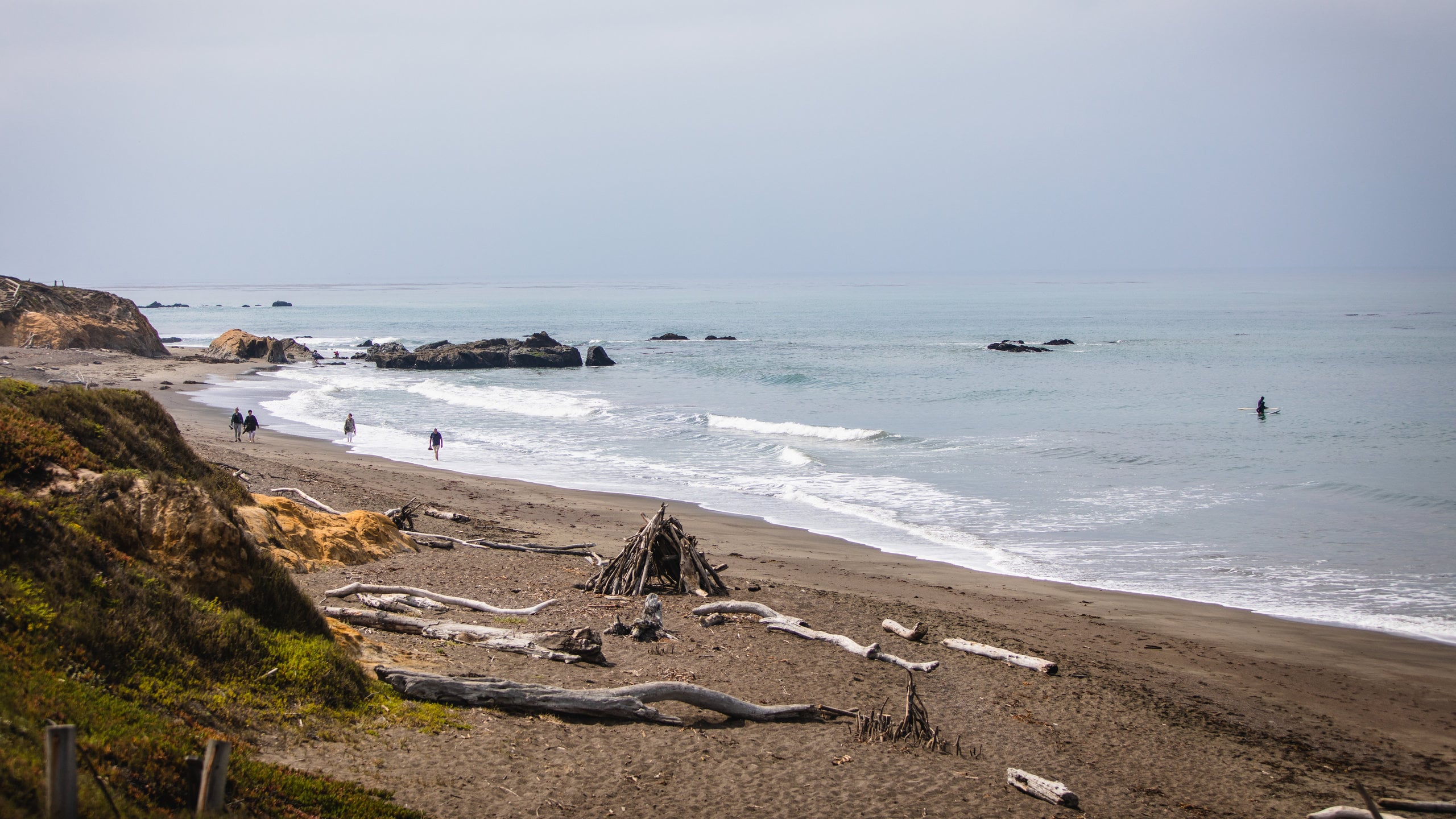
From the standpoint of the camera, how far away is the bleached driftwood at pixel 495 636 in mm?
9312

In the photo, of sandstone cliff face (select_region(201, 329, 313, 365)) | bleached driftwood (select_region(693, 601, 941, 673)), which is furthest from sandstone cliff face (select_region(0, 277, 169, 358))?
bleached driftwood (select_region(693, 601, 941, 673))

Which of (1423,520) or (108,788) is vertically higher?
(108,788)

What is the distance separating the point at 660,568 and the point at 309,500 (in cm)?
641

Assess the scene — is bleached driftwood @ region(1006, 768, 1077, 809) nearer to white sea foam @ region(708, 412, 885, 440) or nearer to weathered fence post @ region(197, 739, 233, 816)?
weathered fence post @ region(197, 739, 233, 816)

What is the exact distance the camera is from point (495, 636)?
9.62 m

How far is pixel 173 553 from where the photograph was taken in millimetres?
7391

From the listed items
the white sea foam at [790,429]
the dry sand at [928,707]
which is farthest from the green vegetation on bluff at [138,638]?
the white sea foam at [790,429]

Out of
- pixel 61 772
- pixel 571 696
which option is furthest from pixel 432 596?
pixel 61 772

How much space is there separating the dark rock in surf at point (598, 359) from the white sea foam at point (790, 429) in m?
24.9

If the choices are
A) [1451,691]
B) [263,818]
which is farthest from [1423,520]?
[263,818]

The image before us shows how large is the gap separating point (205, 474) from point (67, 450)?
328 centimetres

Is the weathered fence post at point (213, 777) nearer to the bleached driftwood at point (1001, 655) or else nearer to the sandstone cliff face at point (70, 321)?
the bleached driftwood at point (1001, 655)

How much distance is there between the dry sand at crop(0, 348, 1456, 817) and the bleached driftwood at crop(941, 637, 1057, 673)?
0.15 m

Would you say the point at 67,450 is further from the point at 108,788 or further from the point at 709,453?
the point at 709,453
